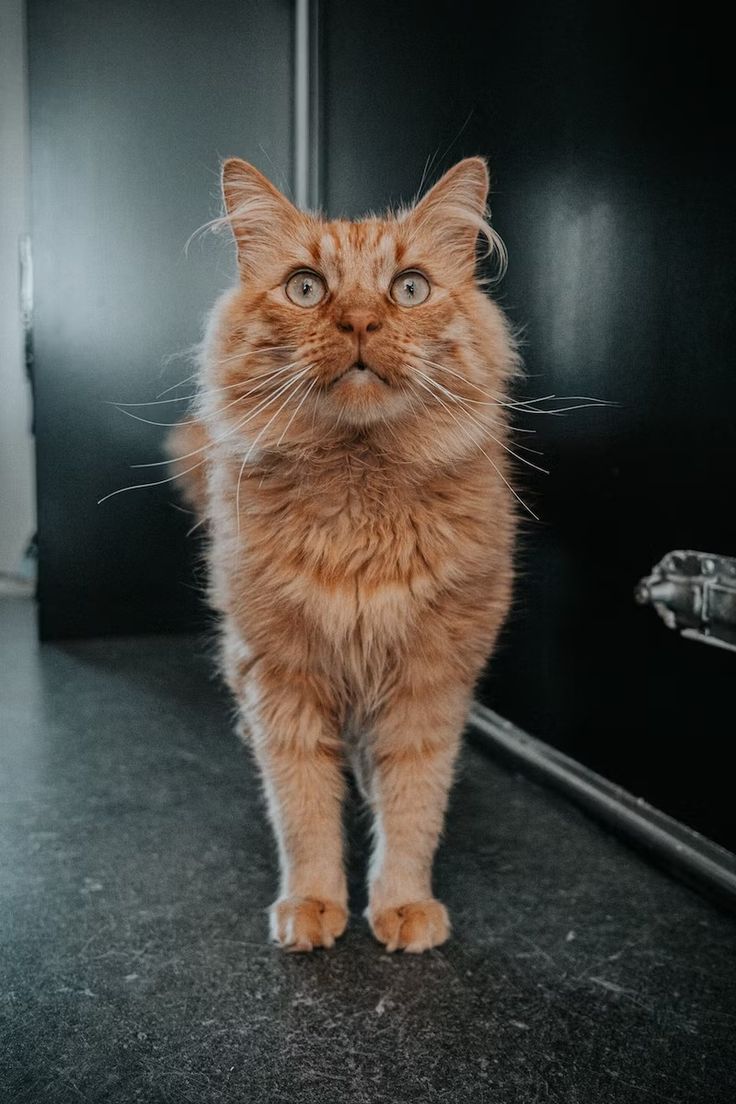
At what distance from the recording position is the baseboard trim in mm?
1211

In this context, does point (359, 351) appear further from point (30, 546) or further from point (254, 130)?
point (30, 546)

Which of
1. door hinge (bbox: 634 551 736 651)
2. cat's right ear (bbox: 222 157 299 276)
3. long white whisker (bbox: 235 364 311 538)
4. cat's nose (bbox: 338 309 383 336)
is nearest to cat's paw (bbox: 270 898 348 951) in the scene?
long white whisker (bbox: 235 364 311 538)

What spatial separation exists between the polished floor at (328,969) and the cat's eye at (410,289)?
76 centimetres

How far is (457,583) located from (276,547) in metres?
0.22

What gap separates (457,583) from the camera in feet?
3.68

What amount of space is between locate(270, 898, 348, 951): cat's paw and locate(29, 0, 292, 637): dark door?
1183 millimetres

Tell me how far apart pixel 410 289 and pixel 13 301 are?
1.97m

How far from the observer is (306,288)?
1071 mm

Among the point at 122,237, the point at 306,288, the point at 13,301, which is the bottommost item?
the point at 306,288

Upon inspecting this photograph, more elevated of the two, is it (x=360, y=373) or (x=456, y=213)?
(x=456, y=213)

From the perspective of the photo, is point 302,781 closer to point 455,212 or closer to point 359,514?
point 359,514

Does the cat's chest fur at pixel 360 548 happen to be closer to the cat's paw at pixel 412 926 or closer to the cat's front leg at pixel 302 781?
the cat's front leg at pixel 302 781

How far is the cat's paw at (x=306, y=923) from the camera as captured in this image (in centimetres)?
110

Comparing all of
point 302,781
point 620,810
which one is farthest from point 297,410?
point 620,810
